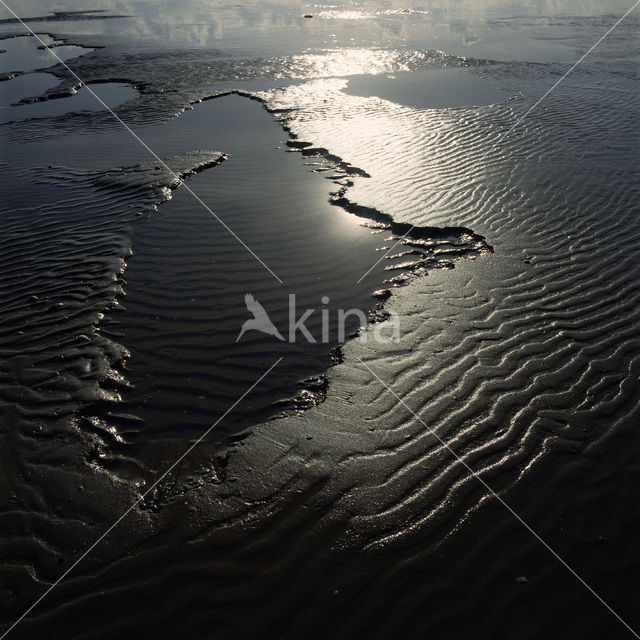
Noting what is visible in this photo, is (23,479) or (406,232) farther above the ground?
(406,232)

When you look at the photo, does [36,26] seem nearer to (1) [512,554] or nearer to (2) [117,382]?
(2) [117,382]

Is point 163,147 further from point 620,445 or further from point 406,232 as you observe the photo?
point 620,445

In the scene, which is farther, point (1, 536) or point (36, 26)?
point (36, 26)

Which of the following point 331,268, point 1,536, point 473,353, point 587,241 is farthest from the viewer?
point 587,241

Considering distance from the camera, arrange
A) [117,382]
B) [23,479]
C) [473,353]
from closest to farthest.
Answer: [23,479] < [117,382] < [473,353]

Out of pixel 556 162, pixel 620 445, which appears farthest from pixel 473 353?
pixel 556 162

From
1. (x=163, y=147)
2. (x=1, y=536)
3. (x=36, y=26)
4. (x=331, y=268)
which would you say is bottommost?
(x=1, y=536)
